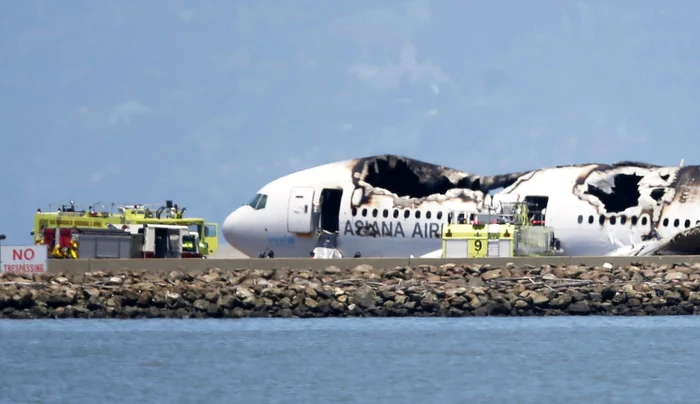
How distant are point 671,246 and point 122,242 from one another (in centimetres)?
1726

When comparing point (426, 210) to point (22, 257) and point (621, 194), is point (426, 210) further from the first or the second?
point (22, 257)

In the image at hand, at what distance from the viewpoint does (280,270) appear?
52.5m

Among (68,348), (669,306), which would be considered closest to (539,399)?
(68,348)

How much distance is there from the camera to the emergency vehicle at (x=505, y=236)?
56125 millimetres

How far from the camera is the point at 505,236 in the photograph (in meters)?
56.2

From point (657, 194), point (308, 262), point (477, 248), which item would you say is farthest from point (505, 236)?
point (308, 262)

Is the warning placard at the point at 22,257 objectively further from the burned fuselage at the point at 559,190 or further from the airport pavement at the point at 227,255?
the airport pavement at the point at 227,255

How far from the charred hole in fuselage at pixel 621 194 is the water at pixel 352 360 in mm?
8869

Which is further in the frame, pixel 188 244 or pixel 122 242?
pixel 188 244

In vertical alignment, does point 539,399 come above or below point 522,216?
below

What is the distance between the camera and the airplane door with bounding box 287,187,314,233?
2288 inches

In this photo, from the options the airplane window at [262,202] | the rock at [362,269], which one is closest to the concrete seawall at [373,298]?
the rock at [362,269]

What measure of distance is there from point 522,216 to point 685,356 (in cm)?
1721

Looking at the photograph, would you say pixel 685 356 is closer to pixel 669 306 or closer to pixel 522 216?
pixel 669 306
